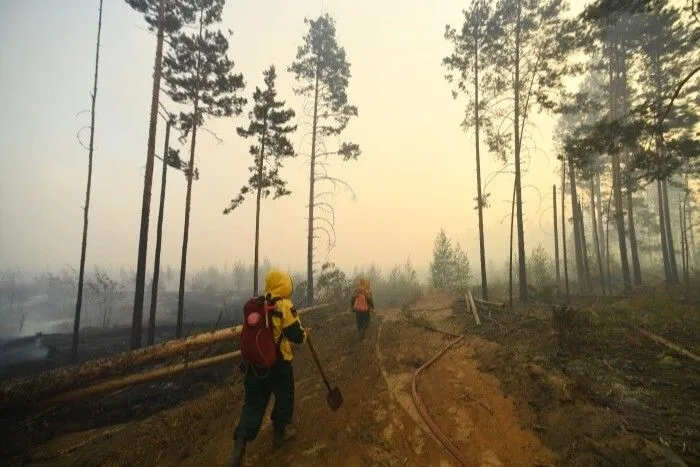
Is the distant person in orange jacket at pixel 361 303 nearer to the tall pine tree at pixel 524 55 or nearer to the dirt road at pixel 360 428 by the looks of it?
the dirt road at pixel 360 428

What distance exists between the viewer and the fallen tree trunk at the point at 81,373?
22.0 feet

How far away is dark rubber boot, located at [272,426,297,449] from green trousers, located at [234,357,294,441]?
4 centimetres

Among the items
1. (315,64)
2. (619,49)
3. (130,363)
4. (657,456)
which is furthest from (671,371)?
(619,49)

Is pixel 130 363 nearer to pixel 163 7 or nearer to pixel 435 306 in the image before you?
pixel 435 306


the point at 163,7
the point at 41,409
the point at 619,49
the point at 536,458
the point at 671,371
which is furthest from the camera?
the point at 619,49

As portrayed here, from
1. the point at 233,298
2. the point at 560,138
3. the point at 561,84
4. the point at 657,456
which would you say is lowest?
the point at 233,298

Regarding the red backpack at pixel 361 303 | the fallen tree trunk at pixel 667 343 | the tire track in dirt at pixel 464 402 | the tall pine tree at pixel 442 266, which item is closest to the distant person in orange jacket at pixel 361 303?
the red backpack at pixel 361 303

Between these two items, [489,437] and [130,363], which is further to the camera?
[130,363]

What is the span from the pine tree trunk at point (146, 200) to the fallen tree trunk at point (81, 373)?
A: 4565mm

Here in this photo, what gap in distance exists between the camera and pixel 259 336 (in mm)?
4367

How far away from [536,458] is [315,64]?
924 inches

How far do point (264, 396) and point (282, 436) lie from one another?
73 centimetres

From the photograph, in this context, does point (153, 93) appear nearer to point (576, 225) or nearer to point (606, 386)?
point (606, 386)

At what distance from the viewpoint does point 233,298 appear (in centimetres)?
4091
